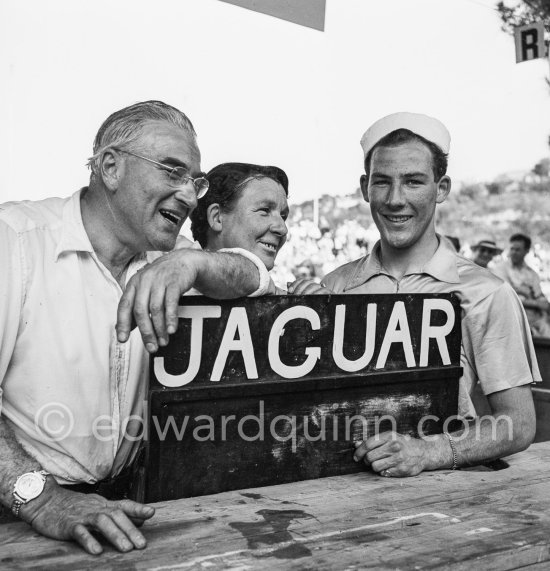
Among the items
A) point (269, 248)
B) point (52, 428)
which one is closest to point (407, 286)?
point (269, 248)

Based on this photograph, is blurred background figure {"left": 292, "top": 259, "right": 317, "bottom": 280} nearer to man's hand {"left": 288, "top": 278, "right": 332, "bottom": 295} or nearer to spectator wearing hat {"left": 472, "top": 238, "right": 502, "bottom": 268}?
spectator wearing hat {"left": 472, "top": 238, "right": 502, "bottom": 268}

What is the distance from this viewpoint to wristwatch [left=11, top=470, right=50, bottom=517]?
4.44 ft

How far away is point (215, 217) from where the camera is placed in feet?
8.71

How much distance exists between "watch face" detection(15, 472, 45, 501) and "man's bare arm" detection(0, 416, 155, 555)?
0.03 ft

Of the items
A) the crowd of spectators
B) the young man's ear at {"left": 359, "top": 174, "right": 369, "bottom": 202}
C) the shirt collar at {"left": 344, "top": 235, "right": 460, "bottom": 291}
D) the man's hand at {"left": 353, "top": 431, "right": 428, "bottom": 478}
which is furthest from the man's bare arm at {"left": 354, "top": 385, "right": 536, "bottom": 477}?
the crowd of spectators

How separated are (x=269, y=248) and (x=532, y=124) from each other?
573 centimetres

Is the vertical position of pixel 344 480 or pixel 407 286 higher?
pixel 407 286

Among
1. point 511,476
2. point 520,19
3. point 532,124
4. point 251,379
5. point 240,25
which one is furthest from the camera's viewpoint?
point 532,124

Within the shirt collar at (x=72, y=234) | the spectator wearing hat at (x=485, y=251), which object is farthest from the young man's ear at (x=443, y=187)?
the spectator wearing hat at (x=485, y=251)

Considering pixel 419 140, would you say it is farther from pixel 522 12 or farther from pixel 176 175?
pixel 522 12

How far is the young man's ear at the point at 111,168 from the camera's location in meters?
1.86

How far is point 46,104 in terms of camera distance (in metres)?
4.08

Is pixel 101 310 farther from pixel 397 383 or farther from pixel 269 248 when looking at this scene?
pixel 269 248

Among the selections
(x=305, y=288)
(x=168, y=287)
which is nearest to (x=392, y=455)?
(x=305, y=288)
